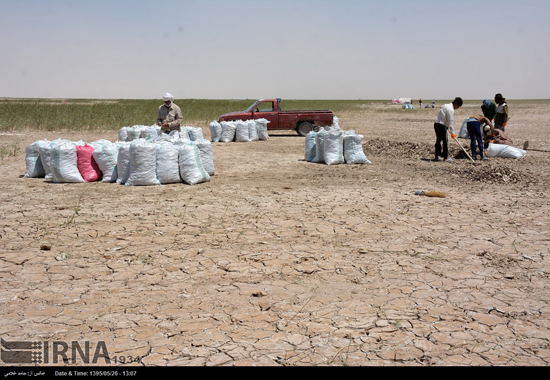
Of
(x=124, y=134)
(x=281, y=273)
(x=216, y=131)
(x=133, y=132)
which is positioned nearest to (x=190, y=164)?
(x=281, y=273)

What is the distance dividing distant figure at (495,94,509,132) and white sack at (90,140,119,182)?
9520 mm

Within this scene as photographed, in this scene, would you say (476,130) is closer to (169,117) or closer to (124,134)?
(169,117)

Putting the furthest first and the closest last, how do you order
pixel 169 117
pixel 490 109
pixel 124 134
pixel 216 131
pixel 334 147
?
pixel 216 131 → pixel 124 134 → pixel 490 109 → pixel 334 147 → pixel 169 117

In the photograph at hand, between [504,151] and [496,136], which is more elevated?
[496,136]

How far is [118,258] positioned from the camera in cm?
471

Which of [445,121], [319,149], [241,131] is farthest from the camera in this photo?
[241,131]

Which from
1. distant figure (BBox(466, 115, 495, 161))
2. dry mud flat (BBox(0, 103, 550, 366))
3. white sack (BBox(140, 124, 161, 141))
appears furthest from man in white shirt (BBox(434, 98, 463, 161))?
white sack (BBox(140, 124, 161, 141))

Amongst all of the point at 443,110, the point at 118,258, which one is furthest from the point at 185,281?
the point at 443,110

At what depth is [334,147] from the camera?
1083 centimetres

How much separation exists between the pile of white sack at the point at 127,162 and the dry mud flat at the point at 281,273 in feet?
1.08

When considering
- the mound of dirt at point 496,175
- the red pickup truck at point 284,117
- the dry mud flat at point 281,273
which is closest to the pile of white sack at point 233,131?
the red pickup truck at point 284,117

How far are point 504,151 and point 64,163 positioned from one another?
10241 millimetres

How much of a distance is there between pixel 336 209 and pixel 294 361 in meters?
4.00

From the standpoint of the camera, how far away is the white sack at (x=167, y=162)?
830 centimetres
